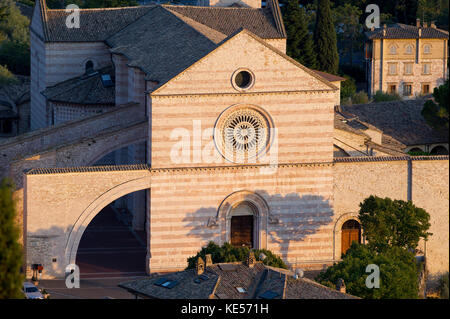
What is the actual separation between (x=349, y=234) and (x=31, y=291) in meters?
15.3

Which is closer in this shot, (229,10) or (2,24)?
(229,10)

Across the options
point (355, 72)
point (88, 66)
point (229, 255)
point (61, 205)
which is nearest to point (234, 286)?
point (229, 255)

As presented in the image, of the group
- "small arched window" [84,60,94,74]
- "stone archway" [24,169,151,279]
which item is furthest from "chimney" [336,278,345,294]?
"small arched window" [84,60,94,74]

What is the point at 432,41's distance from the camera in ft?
322

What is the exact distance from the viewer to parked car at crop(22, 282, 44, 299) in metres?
46.6

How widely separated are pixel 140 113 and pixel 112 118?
1.41 m

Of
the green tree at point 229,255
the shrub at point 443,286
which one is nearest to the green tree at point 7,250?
the green tree at point 229,255

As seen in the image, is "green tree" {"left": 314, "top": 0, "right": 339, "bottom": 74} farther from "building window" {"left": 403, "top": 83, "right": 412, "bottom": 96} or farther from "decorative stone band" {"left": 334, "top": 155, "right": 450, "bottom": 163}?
"decorative stone band" {"left": 334, "top": 155, "right": 450, "bottom": 163}

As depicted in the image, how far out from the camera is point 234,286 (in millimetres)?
43875

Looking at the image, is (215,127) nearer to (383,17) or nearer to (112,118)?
(112,118)

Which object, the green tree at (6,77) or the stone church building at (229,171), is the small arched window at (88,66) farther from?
Answer: the green tree at (6,77)
